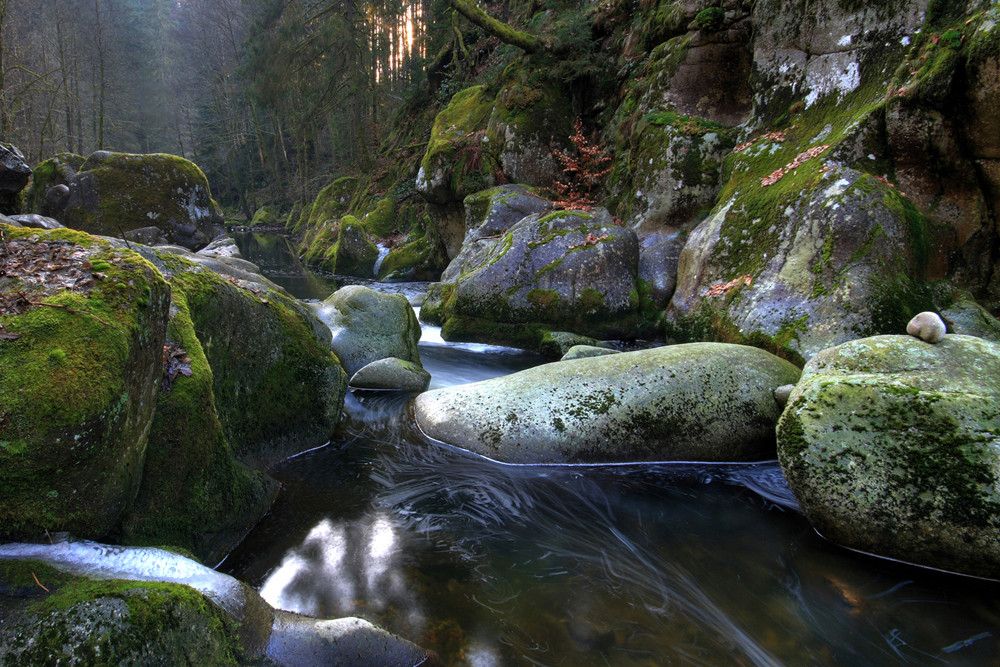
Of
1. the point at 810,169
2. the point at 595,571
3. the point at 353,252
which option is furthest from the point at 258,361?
the point at 353,252

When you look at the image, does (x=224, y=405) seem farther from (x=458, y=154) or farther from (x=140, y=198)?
(x=140, y=198)

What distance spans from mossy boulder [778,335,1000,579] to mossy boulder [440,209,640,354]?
4652 millimetres

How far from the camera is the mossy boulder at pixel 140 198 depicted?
1299 centimetres

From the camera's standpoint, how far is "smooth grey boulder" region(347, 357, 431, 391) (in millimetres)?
6793

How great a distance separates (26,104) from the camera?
17844mm

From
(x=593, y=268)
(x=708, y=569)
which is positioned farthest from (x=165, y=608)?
(x=593, y=268)

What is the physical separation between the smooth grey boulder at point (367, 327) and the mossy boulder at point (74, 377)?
4175 millimetres

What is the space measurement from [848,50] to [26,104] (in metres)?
24.1

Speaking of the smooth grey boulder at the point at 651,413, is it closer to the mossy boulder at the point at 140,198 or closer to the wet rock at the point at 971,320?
the wet rock at the point at 971,320

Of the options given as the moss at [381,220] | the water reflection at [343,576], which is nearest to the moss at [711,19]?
the water reflection at [343,576]

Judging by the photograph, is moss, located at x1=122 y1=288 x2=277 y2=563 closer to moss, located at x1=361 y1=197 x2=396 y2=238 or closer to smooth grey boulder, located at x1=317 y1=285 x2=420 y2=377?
smooth grey boulder, located at x1=317 y1=285 x2=420 y2=377

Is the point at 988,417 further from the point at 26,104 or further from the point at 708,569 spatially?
the point at 26,104

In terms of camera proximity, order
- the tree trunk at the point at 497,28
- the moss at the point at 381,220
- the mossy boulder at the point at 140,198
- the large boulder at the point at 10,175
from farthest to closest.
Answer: the moss at the point at 381,220 → the mossy boulder at the point at 140,198 → the tree trunk at the point at 497,28 → the large boulder at the point at 10,175

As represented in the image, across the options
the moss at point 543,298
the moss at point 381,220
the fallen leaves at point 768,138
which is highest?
the fallen leaves at point 768,138
